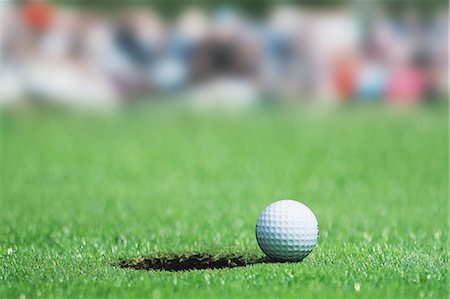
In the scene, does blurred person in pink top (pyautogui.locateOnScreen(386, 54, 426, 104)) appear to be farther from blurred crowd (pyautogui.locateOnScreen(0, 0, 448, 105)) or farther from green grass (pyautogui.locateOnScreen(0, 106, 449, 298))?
green grass (pyautogui.locateOnScreen(0, 106, 449, 298))

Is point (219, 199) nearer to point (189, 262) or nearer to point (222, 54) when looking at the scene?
point (189, 262)

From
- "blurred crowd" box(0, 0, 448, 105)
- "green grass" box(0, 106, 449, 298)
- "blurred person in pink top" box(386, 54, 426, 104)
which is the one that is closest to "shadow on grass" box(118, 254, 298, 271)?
"green grass" box(0, 106, 449, 298)

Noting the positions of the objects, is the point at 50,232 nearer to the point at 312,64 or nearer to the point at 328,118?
the point at 328,118

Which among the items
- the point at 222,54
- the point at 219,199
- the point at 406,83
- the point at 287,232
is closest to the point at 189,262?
the point at 287,232

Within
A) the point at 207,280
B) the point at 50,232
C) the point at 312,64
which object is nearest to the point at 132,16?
the point at 312,64

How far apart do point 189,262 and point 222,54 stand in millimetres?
16404

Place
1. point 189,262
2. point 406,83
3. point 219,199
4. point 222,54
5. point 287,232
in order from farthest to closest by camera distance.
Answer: point 222,54
point 406,83
point 219,199
point 189,262
point 287,232

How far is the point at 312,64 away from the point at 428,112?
3.74 meters

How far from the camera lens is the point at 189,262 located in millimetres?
7523

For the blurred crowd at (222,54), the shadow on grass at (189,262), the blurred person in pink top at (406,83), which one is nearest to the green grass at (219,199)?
the shadow on grass at (189,262)

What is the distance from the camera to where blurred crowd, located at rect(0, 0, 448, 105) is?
22266 millimetres

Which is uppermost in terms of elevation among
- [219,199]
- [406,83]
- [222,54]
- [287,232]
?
[222,54]

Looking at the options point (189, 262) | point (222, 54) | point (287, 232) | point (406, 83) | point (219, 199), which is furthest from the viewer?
point (222, 54)

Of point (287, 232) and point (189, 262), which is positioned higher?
point (287, 232)
